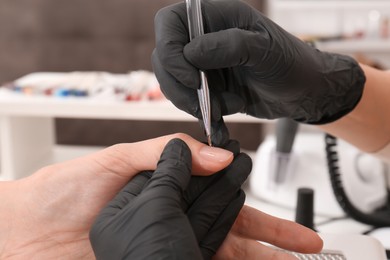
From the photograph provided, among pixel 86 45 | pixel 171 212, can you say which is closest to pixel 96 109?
pixel 171 212

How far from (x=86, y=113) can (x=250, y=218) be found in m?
0.68

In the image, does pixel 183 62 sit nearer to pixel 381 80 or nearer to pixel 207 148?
pixel 207 148

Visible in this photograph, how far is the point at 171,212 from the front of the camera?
0.50 m

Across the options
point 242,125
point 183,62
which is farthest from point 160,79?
point 242,125

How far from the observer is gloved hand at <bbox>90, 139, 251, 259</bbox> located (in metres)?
0.48

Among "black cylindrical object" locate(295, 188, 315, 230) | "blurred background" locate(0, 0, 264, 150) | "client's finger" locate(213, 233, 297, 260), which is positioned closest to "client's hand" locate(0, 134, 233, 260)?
"client's finger" locate(213, 233, 297, 260)

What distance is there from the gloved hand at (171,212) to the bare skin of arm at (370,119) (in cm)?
36

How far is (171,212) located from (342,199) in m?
0.64

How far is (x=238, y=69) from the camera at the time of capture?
2.58 ft

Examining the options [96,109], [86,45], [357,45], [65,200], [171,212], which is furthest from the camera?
[86,45]

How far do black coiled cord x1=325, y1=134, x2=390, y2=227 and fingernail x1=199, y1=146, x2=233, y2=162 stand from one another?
506 millimetres

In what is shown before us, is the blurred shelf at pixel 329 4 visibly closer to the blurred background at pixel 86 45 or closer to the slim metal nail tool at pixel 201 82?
the blurred background at pixel 86 45

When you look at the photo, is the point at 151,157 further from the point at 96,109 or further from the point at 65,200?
the point at 96,109

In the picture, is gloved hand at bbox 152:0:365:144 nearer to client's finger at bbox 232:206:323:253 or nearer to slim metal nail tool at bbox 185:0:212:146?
slim metal nail tool at bbox 185:0:212:146
